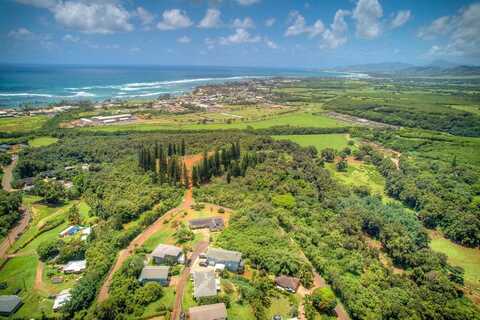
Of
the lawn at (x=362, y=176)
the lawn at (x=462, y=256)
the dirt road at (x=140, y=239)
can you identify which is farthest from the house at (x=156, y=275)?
the lawn at (x=362, y=176)

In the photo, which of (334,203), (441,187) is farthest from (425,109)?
(334,203)

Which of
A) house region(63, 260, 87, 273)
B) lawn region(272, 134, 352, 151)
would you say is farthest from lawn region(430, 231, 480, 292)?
house region(63, 260, 87, 273)

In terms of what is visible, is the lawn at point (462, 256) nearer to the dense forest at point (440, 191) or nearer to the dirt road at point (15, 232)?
the dense forest at point (440, 191)

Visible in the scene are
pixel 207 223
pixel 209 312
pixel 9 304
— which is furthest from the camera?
pixel 207 223

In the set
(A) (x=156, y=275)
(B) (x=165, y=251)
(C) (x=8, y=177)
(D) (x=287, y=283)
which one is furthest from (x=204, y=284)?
(C) (x=8, y=177)

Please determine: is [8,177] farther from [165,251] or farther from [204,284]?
[204,284]

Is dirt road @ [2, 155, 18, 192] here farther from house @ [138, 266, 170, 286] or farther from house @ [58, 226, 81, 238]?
house @ [138, 266, 170, 286]
